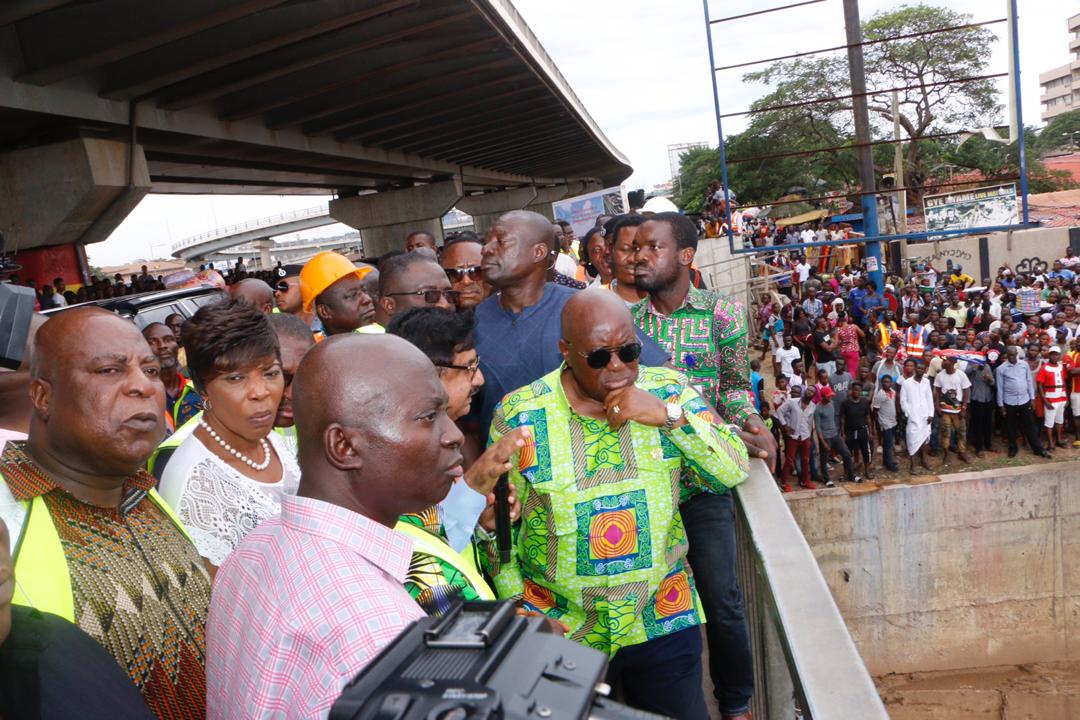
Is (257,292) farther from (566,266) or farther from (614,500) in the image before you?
(614,500)

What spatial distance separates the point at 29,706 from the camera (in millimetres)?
1411

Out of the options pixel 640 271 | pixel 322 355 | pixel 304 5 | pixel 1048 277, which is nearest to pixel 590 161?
pixel 1048 277

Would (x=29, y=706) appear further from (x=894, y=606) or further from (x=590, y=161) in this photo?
(x=590, y=161)

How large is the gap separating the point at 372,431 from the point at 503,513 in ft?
3.02

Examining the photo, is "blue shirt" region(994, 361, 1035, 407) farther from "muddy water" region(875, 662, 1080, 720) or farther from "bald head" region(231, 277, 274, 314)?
"bald head" region(231, 277, 274, 314)

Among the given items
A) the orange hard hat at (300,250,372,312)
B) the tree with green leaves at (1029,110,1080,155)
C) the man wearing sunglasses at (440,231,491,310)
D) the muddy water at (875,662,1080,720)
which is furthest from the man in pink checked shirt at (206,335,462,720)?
the tree with green leaves at (1029,110,1080,155)

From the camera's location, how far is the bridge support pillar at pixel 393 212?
89.4ft

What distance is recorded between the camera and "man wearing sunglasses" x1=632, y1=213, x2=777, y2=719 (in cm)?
321

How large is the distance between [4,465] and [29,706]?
584 millimetres

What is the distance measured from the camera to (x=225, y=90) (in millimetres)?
12469

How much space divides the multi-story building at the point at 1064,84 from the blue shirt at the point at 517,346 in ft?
296

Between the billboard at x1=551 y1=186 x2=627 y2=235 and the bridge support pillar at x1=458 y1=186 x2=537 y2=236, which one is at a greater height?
the bridge support pillar at x1=458 y1=186 x2=537 y2=236

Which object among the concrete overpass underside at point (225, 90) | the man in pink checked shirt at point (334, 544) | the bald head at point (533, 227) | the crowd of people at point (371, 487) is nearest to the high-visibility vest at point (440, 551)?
the crowd of people at point (371, 487)

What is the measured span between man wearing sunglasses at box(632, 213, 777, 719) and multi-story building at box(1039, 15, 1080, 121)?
8934cm
